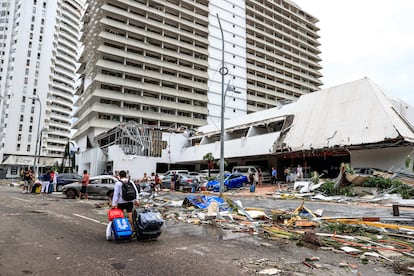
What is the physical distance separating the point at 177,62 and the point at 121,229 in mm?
56330

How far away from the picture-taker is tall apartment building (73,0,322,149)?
5209 centimetres

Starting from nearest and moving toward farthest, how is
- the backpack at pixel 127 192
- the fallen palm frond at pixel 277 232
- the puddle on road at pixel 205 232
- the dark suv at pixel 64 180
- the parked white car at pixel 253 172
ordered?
1. the backpack at pixel 127 192
2. the fallen palm frond at pixel 277 232
3. the puddle on road at pixel 205 232
4. the dark suv at pixel 64 180
5. the parked white car at pixel 253 172

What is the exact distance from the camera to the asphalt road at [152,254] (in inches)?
174

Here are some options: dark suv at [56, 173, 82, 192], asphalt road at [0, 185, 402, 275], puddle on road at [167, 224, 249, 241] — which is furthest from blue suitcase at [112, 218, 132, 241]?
dark suv at [56, 173, 82, 192]

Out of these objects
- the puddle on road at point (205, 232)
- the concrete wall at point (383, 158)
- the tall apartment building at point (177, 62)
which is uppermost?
the tall apartment building at point (177, 62)

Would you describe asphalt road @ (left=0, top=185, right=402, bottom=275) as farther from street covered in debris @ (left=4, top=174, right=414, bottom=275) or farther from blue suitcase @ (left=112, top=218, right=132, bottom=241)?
blue suitcase @ (left=112, top=218, right=132, bottom=241)

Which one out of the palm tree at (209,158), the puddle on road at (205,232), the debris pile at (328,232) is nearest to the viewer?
the debris pile at (328,232)

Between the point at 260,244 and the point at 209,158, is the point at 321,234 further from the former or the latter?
the point at 209,158

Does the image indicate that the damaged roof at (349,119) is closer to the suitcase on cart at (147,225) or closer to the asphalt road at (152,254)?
the asphalt road at (152,254)

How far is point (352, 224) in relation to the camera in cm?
809

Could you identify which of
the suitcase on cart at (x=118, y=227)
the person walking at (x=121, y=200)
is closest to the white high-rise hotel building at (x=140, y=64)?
the person walking at (x=121, y=200)

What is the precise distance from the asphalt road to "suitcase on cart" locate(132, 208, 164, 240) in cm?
18

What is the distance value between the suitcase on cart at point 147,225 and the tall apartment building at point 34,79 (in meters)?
77.9

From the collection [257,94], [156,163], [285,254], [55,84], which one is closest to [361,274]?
[285,254]
